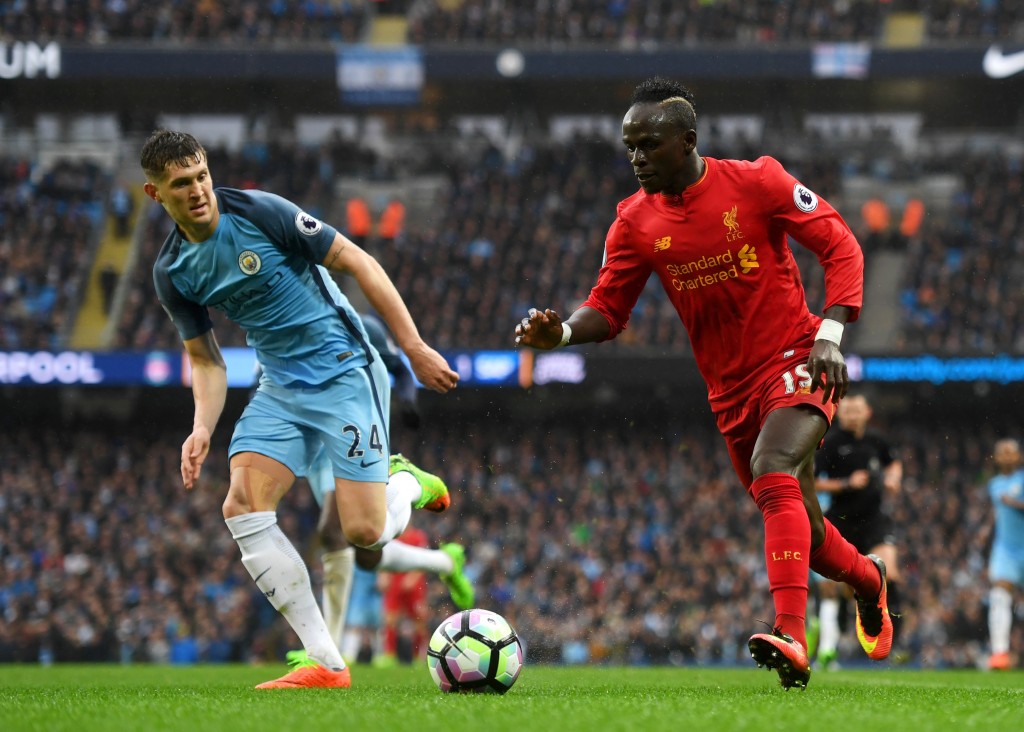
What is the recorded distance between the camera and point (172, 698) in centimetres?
519

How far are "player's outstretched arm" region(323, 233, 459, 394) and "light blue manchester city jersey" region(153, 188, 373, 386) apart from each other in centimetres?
10

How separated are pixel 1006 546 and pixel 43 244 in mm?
18752

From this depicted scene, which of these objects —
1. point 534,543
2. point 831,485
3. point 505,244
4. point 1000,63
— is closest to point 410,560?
point 831,485

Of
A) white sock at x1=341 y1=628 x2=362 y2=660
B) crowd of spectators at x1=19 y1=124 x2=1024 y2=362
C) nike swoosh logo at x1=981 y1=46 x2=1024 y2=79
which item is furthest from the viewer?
nike swoosh logo at x1=981 y1=46 x2=1024 y2=79

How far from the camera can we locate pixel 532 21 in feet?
85.7

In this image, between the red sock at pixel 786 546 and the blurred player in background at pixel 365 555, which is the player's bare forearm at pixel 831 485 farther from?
the red sock at pixel 786 546

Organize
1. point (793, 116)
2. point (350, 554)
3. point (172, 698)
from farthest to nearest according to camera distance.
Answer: point (793, 116) → point (350, 554) → point (172, 698)

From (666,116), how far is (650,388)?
677 inches

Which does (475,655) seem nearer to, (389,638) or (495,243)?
(389,638)

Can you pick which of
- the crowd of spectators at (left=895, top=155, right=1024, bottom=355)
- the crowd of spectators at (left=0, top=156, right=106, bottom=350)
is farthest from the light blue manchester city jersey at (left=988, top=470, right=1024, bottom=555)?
the crowd of spectators at (left=0, top=156, right=106, bottom=350)

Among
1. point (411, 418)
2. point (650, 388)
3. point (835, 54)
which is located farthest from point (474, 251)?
point (411, 418)

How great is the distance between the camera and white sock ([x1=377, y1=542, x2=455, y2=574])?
8109 millimetres

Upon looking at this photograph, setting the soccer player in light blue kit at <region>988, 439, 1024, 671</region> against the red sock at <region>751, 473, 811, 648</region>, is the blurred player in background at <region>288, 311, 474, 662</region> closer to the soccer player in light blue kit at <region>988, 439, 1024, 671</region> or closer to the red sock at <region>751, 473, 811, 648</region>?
the red sock at <region>751, 473, 811, 648</region>

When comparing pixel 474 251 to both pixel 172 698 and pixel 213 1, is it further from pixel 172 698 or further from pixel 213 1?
pixel 172 698
